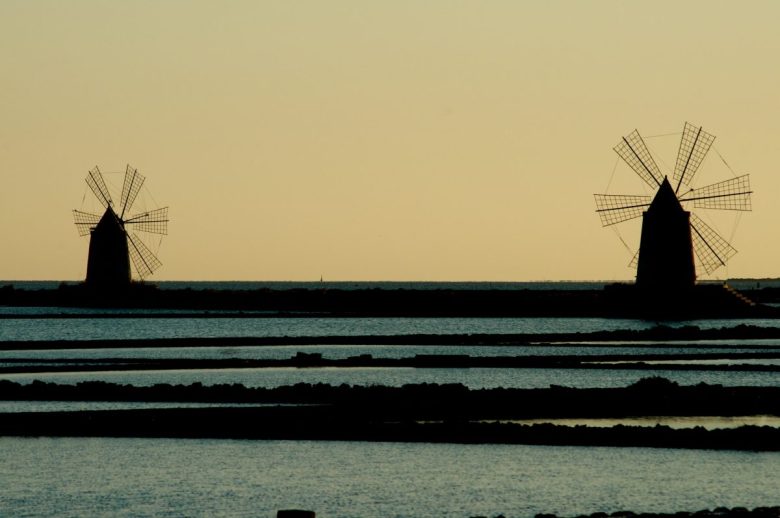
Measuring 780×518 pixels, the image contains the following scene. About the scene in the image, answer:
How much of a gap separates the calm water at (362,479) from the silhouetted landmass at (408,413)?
96 cm

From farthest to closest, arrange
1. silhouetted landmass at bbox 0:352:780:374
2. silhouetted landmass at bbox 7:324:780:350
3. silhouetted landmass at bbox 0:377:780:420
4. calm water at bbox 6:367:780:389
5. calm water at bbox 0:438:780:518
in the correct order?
silhouetted landmass at bbox 7:324:780:350 → silhouetted landmass at bbox 0:352:780:374 → calm water at bbox 6:367:780:389 → silhouetted landmass at bbox 0:377:780:420 → calm water at bbox 0:438:780:518

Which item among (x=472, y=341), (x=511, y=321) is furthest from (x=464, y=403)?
(x=511, y=321)

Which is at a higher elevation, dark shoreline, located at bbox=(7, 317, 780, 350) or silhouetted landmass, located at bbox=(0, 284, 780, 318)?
silhouetted landmass, located at bbox=(0, 284, 780, 318)

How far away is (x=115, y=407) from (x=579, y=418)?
→ 1042 centimetres

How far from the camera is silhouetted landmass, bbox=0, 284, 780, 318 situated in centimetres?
8750

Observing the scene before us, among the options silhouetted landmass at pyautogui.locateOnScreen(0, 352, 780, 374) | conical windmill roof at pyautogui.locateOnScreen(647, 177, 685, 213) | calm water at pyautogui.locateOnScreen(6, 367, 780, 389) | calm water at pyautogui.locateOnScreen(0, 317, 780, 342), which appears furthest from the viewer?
conical windmill roof at pyautogui.locateOnScreen(647, 177, 685, 213)

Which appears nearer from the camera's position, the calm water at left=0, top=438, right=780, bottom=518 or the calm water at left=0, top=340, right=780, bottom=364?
the calm water at left=0, top=438, right=780, bottom=518

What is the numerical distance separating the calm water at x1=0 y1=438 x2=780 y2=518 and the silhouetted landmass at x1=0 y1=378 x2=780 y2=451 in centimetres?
96

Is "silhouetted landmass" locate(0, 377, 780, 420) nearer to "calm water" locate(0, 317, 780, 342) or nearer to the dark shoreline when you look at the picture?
the dark shoreline

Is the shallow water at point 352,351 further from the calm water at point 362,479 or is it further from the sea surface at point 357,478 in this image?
the calm water at point 362,479

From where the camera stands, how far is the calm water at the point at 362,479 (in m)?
23.2

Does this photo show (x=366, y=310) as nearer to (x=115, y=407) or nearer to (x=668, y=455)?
(x=115, y=407)

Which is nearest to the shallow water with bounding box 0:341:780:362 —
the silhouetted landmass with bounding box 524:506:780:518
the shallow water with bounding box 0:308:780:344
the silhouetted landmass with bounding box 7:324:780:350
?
the silhouetted landmass with bounding box 7:324:780:350

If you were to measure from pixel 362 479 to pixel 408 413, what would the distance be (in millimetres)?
8248
